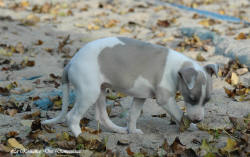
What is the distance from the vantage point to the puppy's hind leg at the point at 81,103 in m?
2.45

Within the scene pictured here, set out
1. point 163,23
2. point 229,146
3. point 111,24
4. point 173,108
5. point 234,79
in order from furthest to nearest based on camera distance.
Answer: point 111,24 < point 163,23 < point 234,79 < point 173,108 < point 229,146

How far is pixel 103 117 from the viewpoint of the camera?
2887 mm

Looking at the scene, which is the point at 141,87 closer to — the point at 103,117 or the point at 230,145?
the point at 103,117

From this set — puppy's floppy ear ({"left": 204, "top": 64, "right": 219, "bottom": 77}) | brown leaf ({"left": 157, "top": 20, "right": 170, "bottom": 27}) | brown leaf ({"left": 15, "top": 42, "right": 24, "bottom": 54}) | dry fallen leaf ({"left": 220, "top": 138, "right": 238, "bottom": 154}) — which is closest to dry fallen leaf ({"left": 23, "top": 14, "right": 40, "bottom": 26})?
brown leaf ({"left": 15, "top": 42, "right": 24, "bottom": 54})

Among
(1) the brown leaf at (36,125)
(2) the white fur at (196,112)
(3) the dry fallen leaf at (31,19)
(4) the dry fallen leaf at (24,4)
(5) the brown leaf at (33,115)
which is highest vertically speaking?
(4) the dry fallen leaf at (24,4)

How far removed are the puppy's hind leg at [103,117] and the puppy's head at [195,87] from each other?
0.64 metres

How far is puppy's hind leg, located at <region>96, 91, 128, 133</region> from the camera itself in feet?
9.34

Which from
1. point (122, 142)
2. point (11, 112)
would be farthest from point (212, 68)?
point (11, 112)

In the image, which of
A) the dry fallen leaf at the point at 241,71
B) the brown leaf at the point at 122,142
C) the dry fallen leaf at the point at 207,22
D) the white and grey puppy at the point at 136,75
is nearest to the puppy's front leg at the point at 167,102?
the white and grey puppy at the point at 136,75

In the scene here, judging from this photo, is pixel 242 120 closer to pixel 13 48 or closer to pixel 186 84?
pixel 186 84

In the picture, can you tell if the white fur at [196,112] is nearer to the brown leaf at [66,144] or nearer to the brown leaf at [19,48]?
the brown leaf at [66,144]

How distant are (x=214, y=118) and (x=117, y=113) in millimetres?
960

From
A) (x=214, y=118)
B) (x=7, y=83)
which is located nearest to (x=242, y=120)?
(x=214, y=118)

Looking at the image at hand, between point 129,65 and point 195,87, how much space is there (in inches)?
20.8
